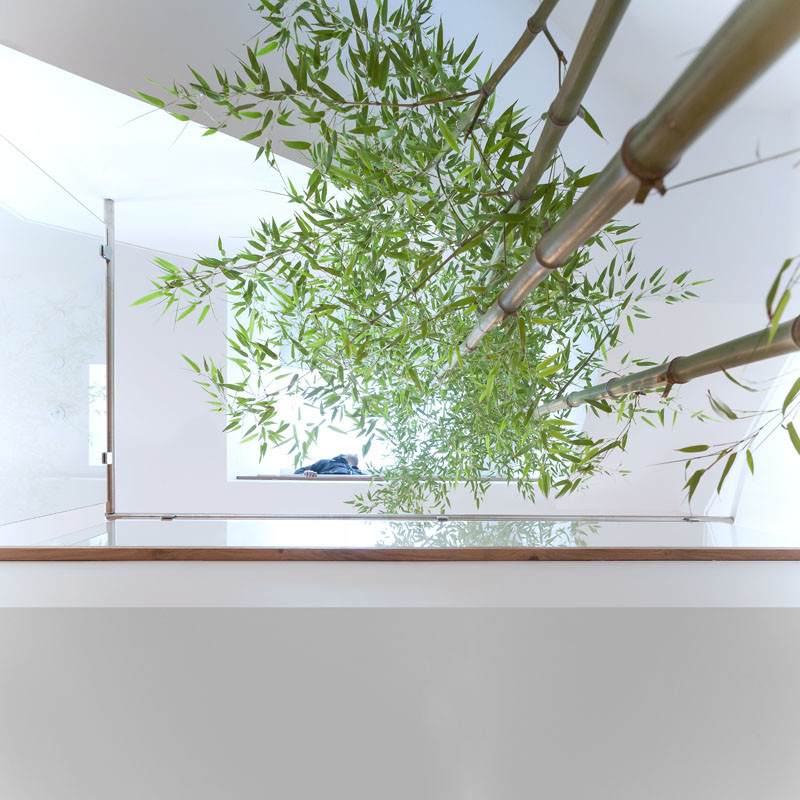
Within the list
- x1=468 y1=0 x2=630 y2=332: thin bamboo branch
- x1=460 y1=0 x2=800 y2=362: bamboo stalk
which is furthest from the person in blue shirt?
x1=460 y1=0 x2=800 y2=362: bamboo stalk

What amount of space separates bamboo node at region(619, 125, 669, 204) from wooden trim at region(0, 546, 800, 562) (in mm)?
1091

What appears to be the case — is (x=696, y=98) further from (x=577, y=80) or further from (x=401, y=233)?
(x=401, y=233)

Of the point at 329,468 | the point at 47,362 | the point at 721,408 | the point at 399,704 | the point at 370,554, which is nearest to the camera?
the point at 721,408

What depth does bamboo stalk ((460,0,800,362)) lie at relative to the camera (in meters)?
0.35

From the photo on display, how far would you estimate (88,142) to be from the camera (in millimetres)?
2215

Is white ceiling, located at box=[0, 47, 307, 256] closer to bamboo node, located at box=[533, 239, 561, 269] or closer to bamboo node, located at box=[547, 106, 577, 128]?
bamboo node, located at box=[547, 106, 577, 128]

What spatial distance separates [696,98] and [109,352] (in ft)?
9.31

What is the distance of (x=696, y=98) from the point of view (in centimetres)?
39

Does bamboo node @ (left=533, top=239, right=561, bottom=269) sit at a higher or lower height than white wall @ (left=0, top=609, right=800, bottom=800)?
higher

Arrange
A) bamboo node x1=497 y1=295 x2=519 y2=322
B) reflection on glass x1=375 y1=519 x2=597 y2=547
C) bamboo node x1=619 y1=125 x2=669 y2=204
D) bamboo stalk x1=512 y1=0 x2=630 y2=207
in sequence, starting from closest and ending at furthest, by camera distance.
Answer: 1. bamboo node x1=619 y1=125 x2=669 y2=204
2. bamboo stalk x1=512 y1=0 x2=630 y2=207
3. bamboo node x1=497 y1=295 x2=519 y2=322
4. reflection on glass x1=375 y1=519 x2=597 y2=547

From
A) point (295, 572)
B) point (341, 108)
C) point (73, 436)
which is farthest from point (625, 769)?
point (73, 436)

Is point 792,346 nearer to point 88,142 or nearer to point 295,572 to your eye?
point 295,572

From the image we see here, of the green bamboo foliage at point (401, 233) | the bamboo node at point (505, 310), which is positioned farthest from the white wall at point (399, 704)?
the bamboo node at point (505, 310)

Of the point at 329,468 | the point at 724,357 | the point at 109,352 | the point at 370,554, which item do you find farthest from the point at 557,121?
the point at 329,468
